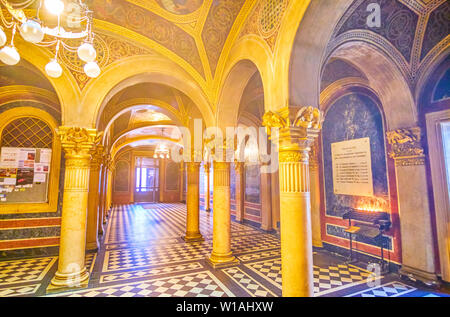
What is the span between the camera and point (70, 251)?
4195mm

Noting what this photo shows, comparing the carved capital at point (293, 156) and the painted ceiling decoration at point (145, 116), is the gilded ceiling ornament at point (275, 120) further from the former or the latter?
the painted ceiling decoration at point (145, 116)

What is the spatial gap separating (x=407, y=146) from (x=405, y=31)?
7.21 feet

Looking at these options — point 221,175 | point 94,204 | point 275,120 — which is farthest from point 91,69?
point 94,204

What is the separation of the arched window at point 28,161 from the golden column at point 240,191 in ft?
23.3

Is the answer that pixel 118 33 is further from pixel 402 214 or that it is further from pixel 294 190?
pixel 402 214

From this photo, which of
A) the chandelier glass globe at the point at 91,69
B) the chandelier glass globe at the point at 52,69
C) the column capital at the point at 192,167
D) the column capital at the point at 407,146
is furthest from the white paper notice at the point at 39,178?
the column capital at the point at 407,146

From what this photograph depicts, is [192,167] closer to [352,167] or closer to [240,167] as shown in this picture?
[240,167]

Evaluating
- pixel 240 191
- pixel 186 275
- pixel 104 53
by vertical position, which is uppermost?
pixel 104 53

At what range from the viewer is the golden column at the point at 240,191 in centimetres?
1083

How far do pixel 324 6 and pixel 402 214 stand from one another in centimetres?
431

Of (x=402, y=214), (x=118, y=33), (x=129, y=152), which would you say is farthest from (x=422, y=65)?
(x=129, y=152)

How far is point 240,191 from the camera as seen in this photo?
10.9m

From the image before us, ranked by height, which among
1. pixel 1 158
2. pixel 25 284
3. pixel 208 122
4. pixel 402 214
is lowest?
pixel 25 284

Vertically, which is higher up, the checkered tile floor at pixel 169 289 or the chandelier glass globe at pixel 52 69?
the chandelier glass globe at pixel 52 69
